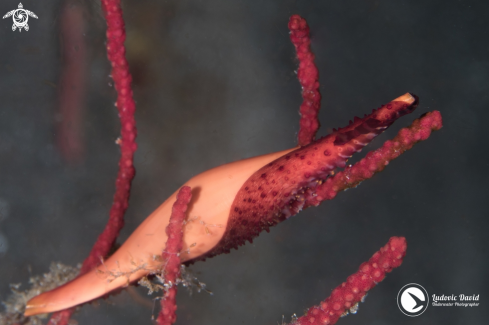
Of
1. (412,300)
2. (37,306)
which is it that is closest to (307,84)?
(37,306)

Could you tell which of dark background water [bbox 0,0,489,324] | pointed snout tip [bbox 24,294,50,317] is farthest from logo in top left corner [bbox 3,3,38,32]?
pointed snout tip [bbox 24,294,50,317]

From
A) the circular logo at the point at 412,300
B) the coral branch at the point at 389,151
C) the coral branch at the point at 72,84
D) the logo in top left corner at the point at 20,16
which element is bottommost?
the circular logo at the point at 412,300

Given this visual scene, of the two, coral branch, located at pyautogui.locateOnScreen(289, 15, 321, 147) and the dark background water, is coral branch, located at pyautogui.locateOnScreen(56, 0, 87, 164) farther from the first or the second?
coral branch, located at pyautogui.locateOnScreen(289, 15, 321, 147)

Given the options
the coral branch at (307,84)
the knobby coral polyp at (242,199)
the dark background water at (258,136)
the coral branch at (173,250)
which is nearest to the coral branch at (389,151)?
the knobby coral polyp at (242,199)

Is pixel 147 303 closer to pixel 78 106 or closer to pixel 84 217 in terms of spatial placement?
pixel 84 217

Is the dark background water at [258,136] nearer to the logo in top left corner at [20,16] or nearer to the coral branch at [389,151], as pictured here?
the logo in top left corner at [20,16]

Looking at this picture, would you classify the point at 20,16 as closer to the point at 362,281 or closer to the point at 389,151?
the point at 389,151

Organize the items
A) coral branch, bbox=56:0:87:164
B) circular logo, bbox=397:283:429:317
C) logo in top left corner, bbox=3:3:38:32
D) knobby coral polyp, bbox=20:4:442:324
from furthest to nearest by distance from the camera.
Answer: circular logo, bbox=397:283:429:317, coral branch, bbox=56:0:87:164, logo in top left corner, bbox=3:3:38:32, knobby coral polyp, bbox=20:4:442:324
